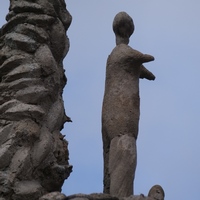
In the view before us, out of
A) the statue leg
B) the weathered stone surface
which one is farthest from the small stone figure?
the statue leg

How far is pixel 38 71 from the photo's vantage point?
29.7ft

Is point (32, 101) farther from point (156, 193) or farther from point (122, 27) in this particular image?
point (156, 193)

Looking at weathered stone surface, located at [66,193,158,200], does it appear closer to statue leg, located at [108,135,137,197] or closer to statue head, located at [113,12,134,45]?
statue leg, located at [108,135,137,197]

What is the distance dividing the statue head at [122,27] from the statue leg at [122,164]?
1.60 metres

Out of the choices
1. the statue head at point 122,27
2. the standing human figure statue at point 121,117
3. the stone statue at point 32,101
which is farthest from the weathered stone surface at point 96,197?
the statue head at point 122,27

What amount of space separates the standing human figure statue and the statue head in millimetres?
116

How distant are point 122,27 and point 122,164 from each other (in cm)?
211

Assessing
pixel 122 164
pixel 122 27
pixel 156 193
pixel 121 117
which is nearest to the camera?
pixel 156 193

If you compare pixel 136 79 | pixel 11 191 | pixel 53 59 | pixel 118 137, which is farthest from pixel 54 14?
pixel 11 191

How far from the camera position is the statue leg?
834 cm

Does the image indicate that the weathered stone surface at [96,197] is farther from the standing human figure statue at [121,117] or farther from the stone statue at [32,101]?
the stone statue at [32,101]

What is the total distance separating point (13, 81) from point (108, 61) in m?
1.32

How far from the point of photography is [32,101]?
8.82 metres

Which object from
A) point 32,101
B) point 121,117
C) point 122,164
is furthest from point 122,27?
point 122,164
